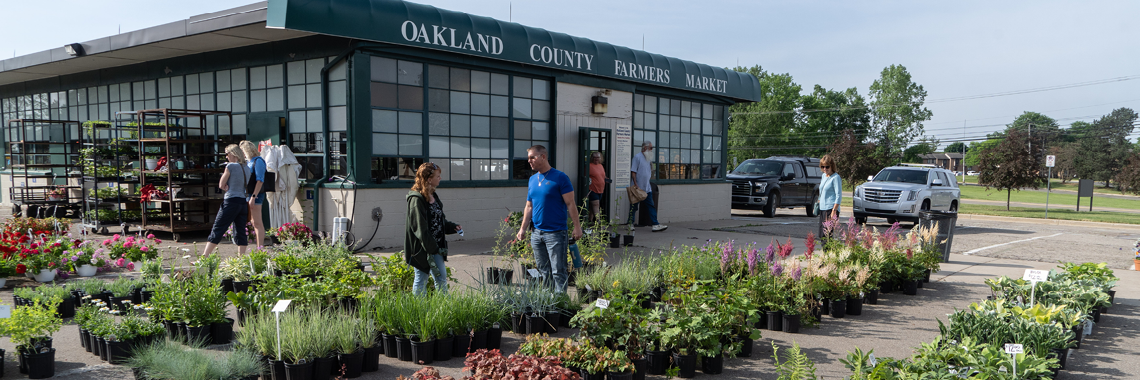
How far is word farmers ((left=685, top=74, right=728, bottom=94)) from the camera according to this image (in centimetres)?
1593

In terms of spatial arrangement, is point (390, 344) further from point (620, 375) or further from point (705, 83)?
point (705, 83)

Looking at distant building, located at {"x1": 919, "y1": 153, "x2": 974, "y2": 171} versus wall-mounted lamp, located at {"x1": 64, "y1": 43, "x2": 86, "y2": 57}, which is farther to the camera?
distant building, located at {"x1": 919, "y1": 153, "x2": 974, "y2": 171}

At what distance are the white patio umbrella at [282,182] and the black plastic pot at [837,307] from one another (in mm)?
7854

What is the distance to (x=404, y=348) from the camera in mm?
4758

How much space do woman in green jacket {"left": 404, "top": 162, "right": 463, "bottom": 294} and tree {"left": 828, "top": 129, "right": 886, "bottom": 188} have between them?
114 feet

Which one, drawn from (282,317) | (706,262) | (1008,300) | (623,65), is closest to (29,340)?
(282,317)

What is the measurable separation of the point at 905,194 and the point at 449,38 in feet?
40.3

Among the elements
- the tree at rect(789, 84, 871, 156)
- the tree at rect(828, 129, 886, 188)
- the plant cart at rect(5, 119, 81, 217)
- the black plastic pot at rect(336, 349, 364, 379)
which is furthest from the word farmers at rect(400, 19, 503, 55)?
the tree at rect(789, 84, 871, 156)

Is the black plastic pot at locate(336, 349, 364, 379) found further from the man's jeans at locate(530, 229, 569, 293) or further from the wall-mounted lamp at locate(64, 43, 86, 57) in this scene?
the wall-mounted lamp at locate(64, 43, 86, 57)

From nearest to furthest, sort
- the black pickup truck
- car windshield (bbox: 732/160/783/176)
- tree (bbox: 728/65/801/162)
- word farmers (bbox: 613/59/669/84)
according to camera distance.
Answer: word farmers (bbox: 613/59/669/84) < the black pickup truck < car windshield (bbox: 732/160/783/176) < tree (bbox: 728/65/801/162)

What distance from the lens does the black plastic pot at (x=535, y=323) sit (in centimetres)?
552

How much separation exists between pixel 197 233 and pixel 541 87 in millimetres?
6903

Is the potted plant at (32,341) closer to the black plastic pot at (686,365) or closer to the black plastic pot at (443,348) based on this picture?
the black plastic pot at (443,348)

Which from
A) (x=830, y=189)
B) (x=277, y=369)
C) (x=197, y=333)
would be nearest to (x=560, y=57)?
(x=830, y=189)
